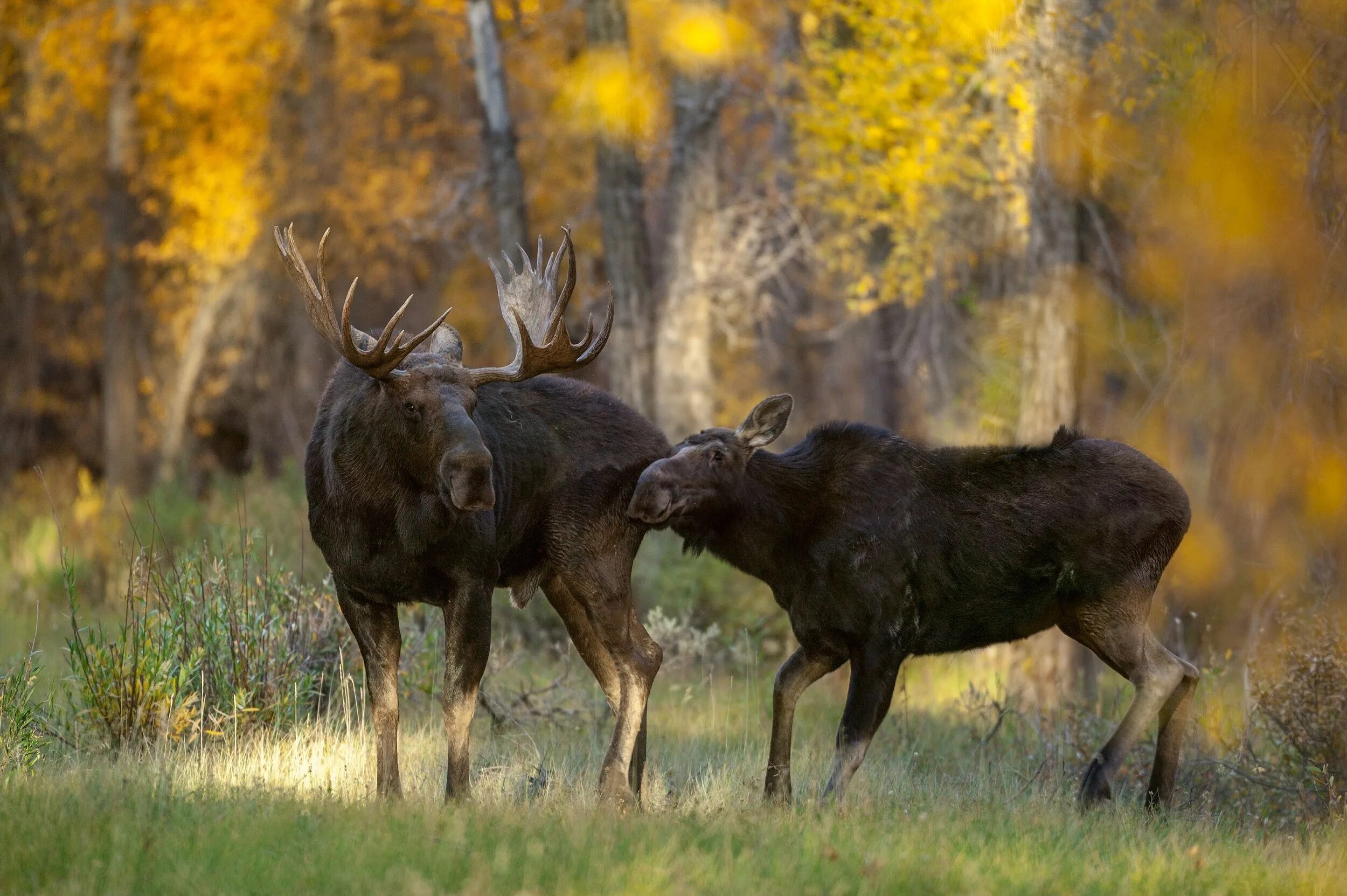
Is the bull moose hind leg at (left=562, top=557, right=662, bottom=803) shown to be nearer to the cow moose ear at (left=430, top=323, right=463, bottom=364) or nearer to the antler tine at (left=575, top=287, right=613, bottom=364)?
the antler tine at (left=575, top=287, right=613, bottom=364)

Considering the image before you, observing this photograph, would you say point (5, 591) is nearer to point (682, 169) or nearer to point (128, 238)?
point (682, 169)

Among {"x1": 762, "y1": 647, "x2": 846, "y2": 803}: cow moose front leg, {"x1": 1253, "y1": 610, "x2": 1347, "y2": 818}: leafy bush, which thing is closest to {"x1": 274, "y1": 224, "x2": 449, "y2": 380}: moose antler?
{"x1": 762, "y1": 647, "x2": 846, "y2": 803}: cow moose front leg

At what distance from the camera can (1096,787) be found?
802cm

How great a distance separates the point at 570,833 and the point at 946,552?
2704mm

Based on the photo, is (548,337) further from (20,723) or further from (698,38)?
(698,38)

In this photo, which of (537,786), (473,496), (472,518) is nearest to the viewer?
(473,496)

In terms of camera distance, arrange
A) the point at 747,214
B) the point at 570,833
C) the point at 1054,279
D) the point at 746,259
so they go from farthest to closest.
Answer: the point at 747,214
the point at 746,259
the point at 1054,279
the point at 570,833

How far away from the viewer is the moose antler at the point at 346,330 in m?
7.28

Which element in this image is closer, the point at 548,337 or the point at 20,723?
the point at 20,723

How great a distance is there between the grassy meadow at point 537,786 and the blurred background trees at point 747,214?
2.02 meters

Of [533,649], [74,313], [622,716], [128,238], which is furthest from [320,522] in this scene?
[74,313]

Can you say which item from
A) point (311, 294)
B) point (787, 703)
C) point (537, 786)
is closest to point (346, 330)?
point (311, 294)

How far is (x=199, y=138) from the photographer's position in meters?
24.9

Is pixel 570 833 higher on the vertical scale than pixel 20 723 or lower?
lower
